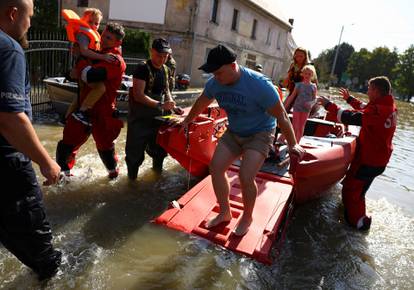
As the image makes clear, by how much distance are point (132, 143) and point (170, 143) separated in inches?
22.0

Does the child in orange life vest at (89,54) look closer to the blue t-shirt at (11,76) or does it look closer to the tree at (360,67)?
the blue t-shirt at (11,76)

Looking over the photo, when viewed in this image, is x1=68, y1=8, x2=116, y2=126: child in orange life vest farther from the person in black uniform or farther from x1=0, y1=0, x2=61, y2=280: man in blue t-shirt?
x1=0, y1=0, x2=61, y2=280: man in blue t-shirt

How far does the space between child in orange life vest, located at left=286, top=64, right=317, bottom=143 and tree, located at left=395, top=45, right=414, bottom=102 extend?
57.6 metres

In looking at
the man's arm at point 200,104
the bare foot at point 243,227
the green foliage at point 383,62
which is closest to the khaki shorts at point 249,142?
the man's arm at point 200,104

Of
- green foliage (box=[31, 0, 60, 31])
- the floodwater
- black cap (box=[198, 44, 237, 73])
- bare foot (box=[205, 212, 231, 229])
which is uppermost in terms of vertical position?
green foliage (box=[31, 0, 60, 31])

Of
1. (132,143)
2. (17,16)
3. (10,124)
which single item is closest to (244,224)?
(132,143)

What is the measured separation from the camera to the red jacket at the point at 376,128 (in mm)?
4695

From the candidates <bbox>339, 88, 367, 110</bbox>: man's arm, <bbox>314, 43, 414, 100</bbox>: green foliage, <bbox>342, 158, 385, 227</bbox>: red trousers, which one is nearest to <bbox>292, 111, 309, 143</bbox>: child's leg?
<bbox>339, 88, 367, 110</bbox>: man's arm

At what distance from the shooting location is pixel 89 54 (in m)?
4.26

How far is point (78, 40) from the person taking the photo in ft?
14.3

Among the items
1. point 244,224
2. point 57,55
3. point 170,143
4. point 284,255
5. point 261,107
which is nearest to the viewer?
point 261,107

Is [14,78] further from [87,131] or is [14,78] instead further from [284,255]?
[284,255]

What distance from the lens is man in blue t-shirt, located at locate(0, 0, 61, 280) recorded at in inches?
78.7

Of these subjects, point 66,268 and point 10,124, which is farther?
point 66,268
